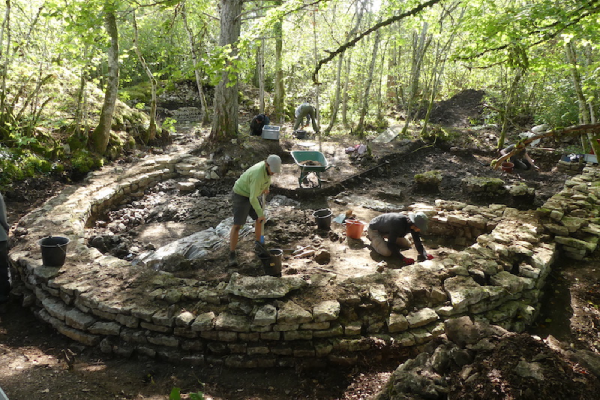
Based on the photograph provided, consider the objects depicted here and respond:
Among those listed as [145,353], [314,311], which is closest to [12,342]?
[145,353]

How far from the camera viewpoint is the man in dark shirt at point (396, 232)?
5012 mm

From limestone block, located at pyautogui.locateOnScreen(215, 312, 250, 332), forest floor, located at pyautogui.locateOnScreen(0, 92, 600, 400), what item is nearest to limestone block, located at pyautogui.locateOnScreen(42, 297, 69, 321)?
forest floor, located at pyautogui.locateOnScreen(0, 92, 600, 400)

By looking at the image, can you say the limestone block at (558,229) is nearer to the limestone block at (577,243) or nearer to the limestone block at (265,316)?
the limestone block at (577,243)

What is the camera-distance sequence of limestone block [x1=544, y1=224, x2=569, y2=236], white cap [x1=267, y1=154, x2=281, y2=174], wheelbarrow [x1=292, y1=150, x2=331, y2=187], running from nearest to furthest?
1. white cap [x1=267, y1=154, x2=281, y2=174]
2. limestone block [x1=544, y1=224, x2=569, y2=236]
3. wheelbarrow [x1=292, y1=150, x2=331, y2=187]

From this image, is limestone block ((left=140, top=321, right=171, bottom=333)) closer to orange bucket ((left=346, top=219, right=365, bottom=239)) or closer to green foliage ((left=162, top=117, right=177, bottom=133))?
orange bucket ((left=346, top=219, right=365, bottom=239))

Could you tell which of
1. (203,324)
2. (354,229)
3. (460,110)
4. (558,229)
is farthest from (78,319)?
(460,110)

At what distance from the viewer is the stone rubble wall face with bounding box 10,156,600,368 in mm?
3453

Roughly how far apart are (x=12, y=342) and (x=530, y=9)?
23.0 ft

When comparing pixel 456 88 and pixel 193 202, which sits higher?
pixel 456 88

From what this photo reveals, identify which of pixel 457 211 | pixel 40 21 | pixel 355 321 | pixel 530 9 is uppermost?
pixel 40 21

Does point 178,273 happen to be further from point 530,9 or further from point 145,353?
point 530,9

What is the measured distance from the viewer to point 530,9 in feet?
14.4

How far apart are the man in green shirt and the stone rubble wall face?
1.13 meters

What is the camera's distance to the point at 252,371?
338cm
